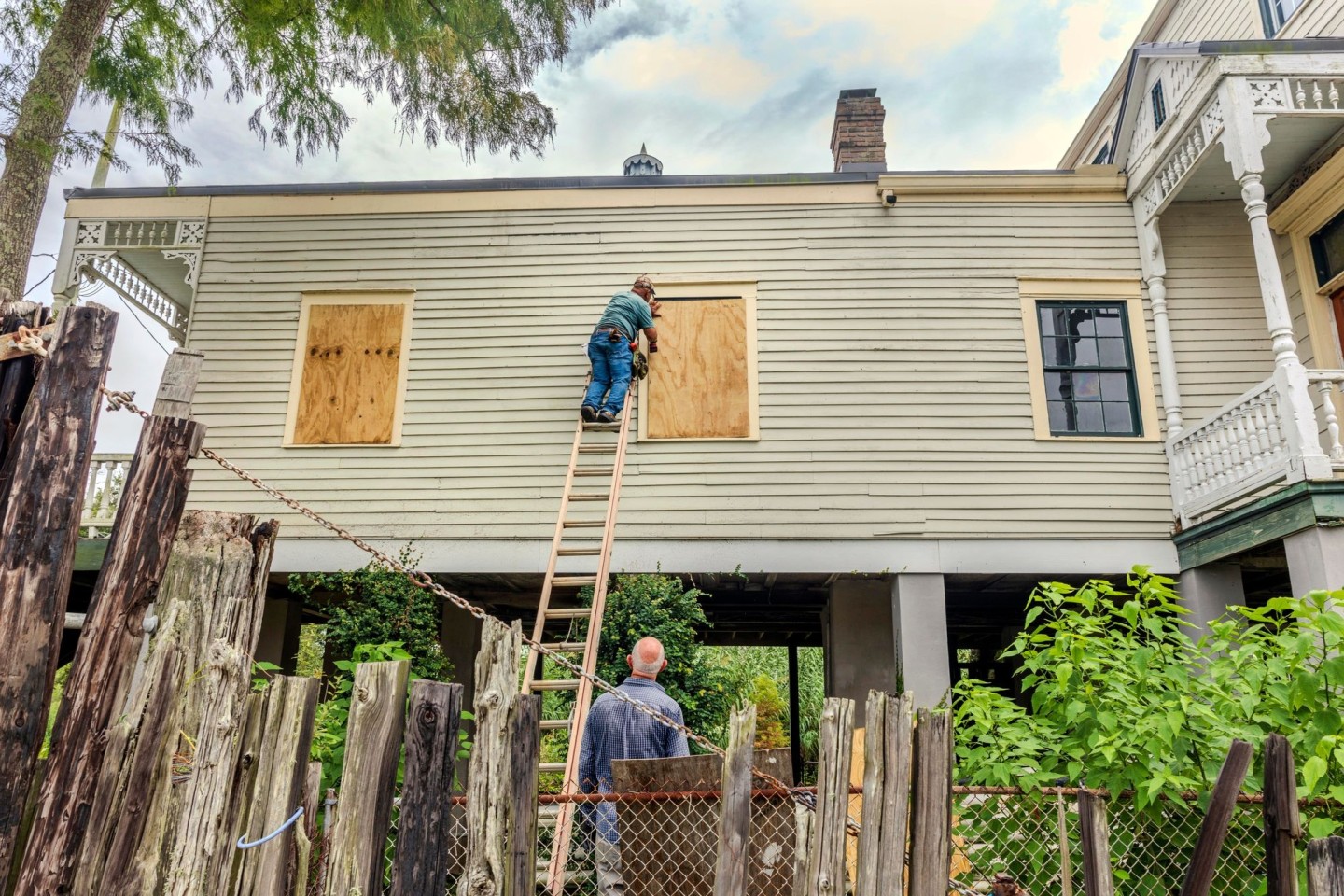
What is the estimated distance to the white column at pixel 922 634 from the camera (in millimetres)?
8062

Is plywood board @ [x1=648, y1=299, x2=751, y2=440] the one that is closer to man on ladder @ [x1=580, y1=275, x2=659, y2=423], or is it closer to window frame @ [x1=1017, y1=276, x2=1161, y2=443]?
man on ladder @ [x1=580, y1=275, x2=659, y2=423]

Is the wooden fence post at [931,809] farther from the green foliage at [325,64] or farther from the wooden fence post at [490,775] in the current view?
the green foliage at [325,64]

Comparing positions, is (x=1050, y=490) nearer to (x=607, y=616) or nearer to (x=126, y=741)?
(x=607, y=616)

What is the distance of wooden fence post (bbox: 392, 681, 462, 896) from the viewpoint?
8.71ft

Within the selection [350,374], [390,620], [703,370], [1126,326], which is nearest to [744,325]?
[703,370]

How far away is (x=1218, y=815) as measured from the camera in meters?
2.75

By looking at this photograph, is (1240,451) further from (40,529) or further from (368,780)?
(40,529)

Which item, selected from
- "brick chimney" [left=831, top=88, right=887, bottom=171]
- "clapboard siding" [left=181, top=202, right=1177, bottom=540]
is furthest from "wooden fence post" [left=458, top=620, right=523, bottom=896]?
"brick chimney" [left=831, top=88, right=887, bottom=171]

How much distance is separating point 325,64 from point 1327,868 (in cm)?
1083

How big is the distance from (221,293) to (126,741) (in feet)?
25.9

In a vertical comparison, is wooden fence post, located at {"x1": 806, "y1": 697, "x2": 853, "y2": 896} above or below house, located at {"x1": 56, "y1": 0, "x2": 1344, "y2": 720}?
below

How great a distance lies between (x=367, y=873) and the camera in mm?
2652

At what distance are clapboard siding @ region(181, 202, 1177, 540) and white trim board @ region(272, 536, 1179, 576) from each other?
121 mm

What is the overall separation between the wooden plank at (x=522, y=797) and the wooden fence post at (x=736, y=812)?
0.57m
